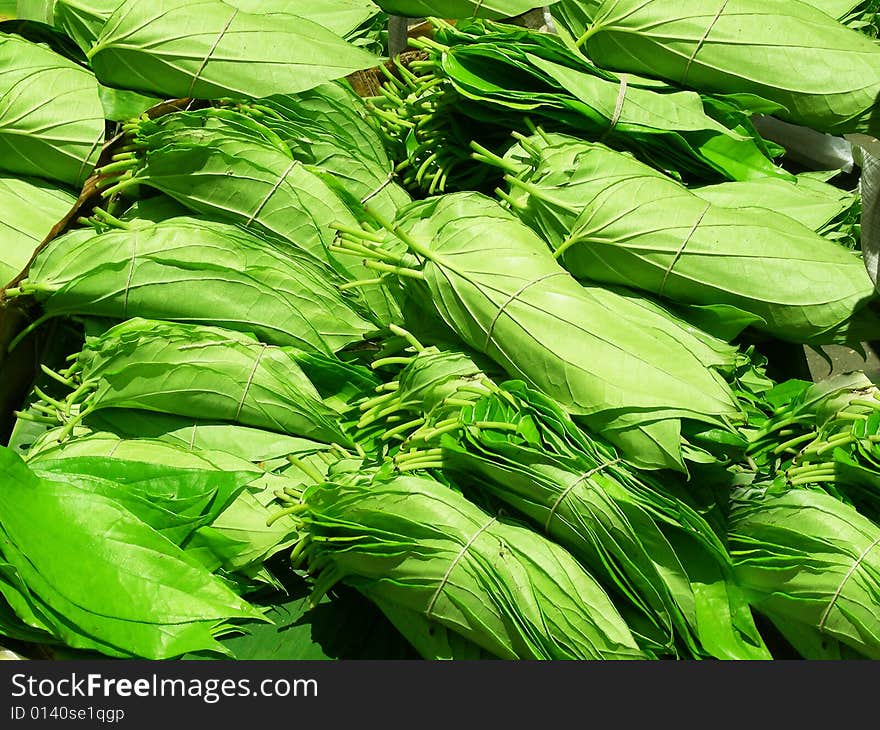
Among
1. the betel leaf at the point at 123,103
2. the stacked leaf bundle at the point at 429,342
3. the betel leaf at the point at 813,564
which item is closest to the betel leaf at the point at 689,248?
the stacked leaf bundle at the point at 429,342

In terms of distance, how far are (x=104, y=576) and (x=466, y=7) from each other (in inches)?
46.8

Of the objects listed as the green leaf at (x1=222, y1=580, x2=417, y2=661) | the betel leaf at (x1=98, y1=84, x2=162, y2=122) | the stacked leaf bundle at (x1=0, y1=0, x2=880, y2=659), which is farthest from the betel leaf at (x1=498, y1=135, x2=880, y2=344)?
the betel leaf at (x1=98, y1=84, x2=162, y2=122)

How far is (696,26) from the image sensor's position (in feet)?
5.29

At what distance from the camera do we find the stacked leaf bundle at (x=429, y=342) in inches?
45.3

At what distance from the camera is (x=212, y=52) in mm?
1561

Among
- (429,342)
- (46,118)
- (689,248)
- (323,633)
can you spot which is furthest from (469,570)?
(46,118)

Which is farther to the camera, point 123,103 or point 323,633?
point 123,103

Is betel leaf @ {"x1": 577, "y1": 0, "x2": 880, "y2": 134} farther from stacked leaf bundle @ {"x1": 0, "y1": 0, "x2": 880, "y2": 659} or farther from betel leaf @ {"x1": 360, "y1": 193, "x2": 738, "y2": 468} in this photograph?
betel leaf @ {"x1": 360, "y1": 193, "x2": 738, "y2": 468}

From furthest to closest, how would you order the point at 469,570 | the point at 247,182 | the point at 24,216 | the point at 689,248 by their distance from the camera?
the point at 24,216 → the point at 247,182 → the point at 689,248 → the point at 469,570

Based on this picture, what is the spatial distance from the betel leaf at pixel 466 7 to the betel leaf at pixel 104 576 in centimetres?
106

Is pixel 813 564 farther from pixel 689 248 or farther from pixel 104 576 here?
pixel 104 576

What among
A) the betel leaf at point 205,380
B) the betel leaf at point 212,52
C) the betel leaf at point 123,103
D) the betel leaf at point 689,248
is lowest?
the betel leaf at point 205,380

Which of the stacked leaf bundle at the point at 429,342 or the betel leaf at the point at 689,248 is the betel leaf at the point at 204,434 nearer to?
the stacked leaf bundle at the point at 429,342

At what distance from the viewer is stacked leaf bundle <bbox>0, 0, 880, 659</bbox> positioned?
1150 mm
